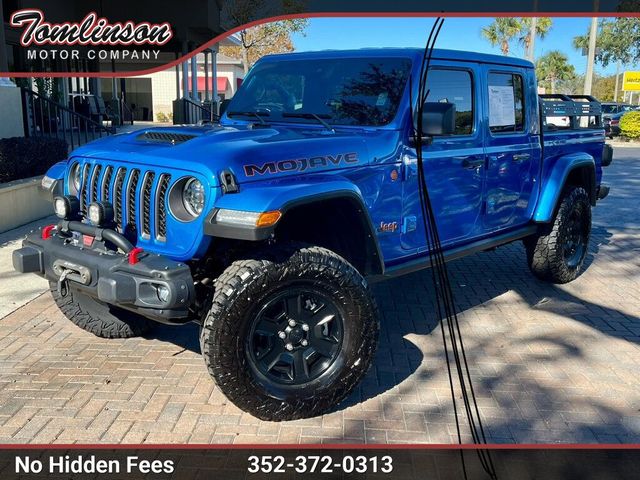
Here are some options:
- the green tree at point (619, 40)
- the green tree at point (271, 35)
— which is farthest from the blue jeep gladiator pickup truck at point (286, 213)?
the green tree at point (619, 40)

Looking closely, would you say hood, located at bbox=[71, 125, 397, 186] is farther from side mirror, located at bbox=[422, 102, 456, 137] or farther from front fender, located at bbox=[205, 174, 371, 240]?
side mirror, located at bbox=[422, 102, 456, 137]

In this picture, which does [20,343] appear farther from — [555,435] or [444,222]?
[555,435]

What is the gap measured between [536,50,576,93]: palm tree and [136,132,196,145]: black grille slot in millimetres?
64651

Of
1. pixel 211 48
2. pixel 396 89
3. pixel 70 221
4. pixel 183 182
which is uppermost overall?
pixel 211 48

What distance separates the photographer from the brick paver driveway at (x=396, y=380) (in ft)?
11.2

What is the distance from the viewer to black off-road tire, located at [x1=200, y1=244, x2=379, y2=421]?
322 centimetres

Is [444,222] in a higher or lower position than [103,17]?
lower

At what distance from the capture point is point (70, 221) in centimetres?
383

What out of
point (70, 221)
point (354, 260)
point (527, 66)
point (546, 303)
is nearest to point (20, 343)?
point (70, 221)

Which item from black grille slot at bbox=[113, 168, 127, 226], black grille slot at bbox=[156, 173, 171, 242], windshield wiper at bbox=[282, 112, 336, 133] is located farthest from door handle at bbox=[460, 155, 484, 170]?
black grille slot at bbox=[113, 168, 127, 226]

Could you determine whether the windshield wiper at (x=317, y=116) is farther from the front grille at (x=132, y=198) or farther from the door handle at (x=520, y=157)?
the door handle at (x=520, y=157)

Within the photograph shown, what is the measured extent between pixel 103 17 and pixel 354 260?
53.8 ft

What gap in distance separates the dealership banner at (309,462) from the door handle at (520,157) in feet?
8.39

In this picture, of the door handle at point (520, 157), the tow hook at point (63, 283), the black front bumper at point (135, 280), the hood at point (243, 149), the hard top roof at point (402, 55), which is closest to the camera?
the black front bumper at point (135, 280)
